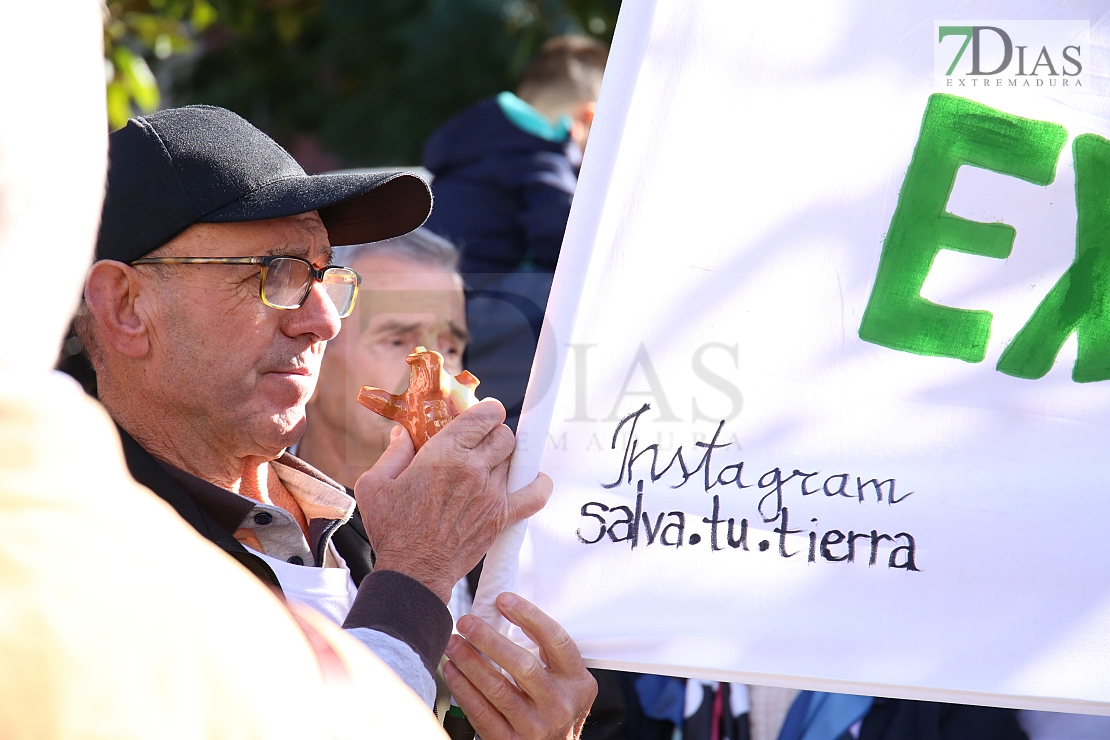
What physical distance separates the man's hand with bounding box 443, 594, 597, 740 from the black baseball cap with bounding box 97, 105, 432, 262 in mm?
669

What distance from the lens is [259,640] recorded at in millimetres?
600

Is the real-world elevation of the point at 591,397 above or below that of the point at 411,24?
below

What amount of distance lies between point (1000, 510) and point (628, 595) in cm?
49

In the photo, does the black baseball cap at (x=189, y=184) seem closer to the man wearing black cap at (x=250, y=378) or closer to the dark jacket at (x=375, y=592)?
the man wearing black cap at (x=250, y=378)

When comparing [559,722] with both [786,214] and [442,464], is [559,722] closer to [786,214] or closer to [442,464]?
[442,464]

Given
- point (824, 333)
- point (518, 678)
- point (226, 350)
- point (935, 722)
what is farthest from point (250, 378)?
point (935, 722)

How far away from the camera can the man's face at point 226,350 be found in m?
1.61

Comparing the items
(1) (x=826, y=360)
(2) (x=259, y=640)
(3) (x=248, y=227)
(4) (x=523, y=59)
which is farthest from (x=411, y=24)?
(2) (x=259, y=640)

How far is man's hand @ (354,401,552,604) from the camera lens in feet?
4.67

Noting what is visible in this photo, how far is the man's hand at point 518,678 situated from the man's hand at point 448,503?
9 cm

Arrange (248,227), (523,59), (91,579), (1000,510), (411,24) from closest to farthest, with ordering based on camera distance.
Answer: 1. (91,579)
2. (1000,510)
3. (248,227)
4. (523,59)
5. (411,24)

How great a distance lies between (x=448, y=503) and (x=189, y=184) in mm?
610

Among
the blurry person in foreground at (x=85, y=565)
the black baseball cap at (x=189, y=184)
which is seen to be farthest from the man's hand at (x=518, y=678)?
the blurry person in foreground at (x=85, y=565)

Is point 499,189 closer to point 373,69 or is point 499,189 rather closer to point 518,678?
point 518,678
